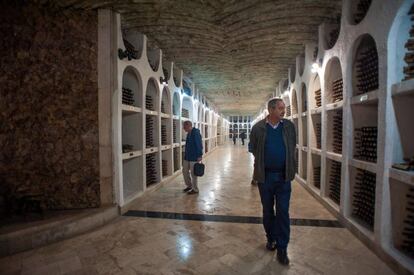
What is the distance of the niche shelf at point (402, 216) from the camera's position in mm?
2699

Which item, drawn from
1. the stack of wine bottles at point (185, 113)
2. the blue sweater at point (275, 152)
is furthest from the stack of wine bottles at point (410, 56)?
the stack of wine bottles at point (185, 113)

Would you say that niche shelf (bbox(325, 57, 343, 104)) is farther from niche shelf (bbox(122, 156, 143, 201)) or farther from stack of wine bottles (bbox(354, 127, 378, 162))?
niche shelf (bbox(122, 156, 143, 201))

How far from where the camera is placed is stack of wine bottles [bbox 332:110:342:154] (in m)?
4.50

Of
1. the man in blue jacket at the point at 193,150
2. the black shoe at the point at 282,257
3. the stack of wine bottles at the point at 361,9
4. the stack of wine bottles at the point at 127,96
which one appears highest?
the stack of wine bottles at the point at 361,9

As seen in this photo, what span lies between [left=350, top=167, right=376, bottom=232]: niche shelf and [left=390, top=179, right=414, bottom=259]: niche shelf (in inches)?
19.7

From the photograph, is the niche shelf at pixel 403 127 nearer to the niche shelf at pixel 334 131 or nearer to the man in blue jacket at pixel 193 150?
the niche shelf at pixel 334 131

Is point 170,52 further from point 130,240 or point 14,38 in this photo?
point 130,240

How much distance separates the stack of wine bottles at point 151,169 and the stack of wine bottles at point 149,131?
32 centimetres

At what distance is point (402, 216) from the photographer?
2.78m

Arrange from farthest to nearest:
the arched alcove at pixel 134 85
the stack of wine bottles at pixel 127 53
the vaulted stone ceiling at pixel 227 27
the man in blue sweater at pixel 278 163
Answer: the arched alcove at pixel 134 85
the stack of wine bottles at pixel 127 53
the vaulted stone ceiling at pixel 227 27
the man in blue sweater at pixel 278 163

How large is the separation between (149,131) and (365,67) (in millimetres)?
4746

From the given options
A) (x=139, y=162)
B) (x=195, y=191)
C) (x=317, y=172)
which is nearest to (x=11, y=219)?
(x=139, y=162)

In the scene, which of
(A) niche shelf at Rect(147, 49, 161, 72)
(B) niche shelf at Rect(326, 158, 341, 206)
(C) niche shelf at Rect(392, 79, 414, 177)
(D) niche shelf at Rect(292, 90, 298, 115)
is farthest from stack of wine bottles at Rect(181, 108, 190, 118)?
(C) niche shelf at Rect(392, 79, 414, 177)

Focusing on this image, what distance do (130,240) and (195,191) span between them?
8.62ft
